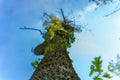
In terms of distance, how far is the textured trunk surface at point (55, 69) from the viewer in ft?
18.0

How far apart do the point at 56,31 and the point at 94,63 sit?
2.12 metres

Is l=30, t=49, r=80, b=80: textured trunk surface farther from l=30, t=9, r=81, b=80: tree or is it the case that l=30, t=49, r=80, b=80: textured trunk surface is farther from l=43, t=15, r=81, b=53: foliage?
l=43, t=15, r=81, b=53: foliage

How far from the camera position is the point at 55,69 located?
5.67 metres

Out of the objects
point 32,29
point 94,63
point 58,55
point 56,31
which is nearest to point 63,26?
point 56,31

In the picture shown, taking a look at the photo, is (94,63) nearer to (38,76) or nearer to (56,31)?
(38,76)

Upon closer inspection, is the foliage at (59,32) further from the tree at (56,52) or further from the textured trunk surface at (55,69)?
the textured trunk surface at (55,69)

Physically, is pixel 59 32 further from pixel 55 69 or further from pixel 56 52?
pixel 55 69

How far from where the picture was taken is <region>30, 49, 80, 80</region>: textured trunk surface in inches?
217

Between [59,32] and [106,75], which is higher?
[59,32]

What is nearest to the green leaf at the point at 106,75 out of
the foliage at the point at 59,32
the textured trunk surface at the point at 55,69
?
the textured trunk surface at the point at 55,69

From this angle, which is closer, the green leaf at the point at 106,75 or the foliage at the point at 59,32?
the green leaf at the point at 106,75

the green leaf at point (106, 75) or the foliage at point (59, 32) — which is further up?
the foliage at point (59, 32)

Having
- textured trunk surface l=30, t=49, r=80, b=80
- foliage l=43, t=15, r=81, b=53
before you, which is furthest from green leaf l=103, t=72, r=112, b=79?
foliage l=43, t=15, r=81, b=53

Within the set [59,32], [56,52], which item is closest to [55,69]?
[56,52]
